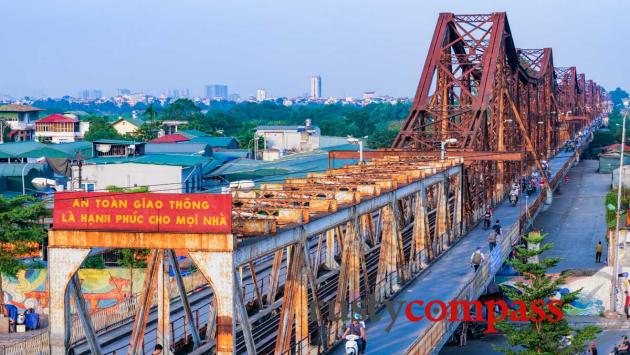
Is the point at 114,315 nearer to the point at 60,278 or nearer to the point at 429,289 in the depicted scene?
the point at 429,289

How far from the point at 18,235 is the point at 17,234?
0.44 feet

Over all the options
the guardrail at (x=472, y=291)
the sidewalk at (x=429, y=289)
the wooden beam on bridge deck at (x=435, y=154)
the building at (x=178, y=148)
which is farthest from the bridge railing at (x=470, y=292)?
the building at (x=178, y=148)

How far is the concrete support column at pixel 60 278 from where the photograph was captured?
20.0 meters

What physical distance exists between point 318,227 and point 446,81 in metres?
38.6

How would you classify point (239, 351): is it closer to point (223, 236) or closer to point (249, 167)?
point (223, 236)

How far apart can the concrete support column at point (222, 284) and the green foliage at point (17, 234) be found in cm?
2490

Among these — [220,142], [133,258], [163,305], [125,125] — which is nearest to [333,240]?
[163,305]

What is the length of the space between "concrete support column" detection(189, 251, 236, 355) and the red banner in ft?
1.62

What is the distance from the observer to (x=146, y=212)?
19812 mm

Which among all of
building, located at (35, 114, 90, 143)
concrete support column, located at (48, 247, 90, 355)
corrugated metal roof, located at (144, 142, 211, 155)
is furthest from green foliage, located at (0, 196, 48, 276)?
Result: building, located at (35, 114, 90, 143)

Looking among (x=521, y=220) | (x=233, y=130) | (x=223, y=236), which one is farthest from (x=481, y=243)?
(x=233, y=130)

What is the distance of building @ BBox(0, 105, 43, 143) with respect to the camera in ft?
443

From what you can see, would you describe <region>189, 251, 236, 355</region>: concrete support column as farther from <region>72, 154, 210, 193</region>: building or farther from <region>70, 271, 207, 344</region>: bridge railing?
<region>72, 154, 210, 193</region>: building

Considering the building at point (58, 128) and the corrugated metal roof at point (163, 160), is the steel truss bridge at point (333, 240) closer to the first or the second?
the corrugated metal roof at point (163, 160)
